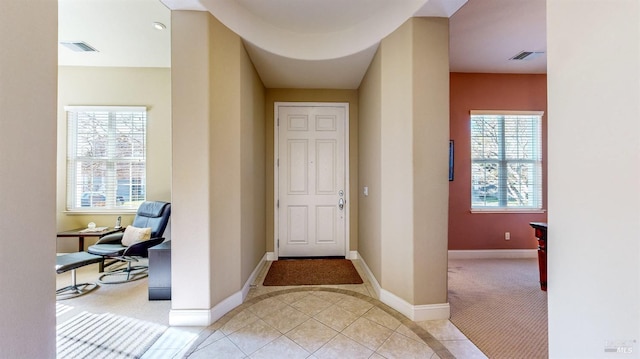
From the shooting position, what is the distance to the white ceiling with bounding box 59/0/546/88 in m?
2.21

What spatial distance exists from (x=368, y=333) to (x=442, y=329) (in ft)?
2.02

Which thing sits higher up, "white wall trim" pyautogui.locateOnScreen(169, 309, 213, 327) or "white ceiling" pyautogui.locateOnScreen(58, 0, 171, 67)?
"white ceiling" pyautogui.locateOnScreen(58, 0, 171, 67)

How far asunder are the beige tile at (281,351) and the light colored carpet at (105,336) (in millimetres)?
850

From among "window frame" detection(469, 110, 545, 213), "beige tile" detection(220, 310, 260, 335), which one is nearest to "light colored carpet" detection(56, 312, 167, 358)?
"beige tile" detection(220, 310, 260, 335)

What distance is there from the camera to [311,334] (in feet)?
6.22

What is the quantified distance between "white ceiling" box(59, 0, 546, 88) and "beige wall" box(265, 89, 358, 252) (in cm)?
18

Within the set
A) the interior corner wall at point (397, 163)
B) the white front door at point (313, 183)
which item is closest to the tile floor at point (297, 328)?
the interior corner wall at point (397, 163)

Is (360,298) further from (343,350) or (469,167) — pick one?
(469,167)

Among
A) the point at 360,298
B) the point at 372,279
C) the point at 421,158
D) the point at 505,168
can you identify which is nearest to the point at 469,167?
the point at 505,168

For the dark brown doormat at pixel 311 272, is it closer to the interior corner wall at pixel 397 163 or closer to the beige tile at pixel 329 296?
the beige tile at pixel 329 296

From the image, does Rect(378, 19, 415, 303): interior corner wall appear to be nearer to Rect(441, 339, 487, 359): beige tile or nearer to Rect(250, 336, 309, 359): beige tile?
Rect(441, 339, 487, 359): beige tile

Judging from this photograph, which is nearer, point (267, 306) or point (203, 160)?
point (203, 160)

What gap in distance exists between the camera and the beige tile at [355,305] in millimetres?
2225

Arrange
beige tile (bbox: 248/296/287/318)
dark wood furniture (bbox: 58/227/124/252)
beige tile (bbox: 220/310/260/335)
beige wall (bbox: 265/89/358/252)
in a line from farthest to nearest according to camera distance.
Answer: beige wall (bbox: 265/89/358/252) → dark wood furniture (bbox: 58/227/124/252) → beige tile (bbox: 248/296/287/318) → beige tile (bbox: 220/310/260/335)
